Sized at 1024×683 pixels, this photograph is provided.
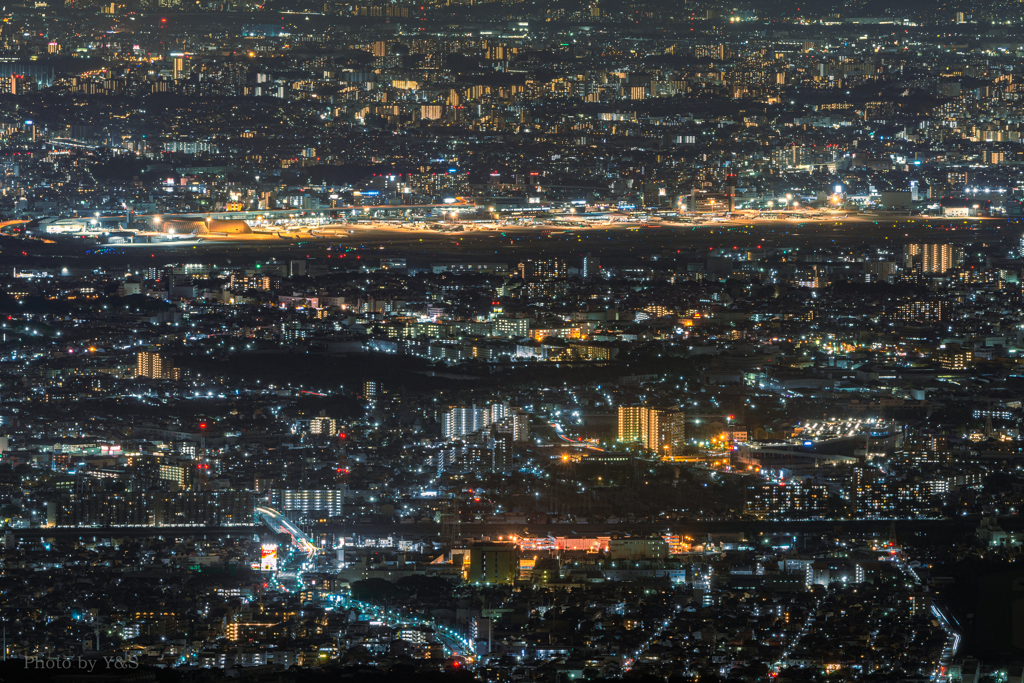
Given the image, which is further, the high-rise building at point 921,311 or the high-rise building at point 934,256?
the high-rise building at point 934,256

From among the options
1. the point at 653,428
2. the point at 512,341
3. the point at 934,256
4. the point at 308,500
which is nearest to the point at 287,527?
the point at 308,500

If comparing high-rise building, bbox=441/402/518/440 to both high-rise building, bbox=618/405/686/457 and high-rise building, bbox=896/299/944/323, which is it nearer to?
high-rise building, bbox=618/405/686/457

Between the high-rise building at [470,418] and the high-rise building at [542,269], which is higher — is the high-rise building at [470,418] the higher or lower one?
the higher one

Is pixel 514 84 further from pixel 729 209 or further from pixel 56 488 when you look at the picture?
pixel 56 488

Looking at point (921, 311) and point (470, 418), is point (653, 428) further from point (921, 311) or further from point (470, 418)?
point (921, 311)

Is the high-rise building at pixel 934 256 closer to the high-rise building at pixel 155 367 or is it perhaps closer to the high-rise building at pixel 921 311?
the high-rise building at pixel 921 311

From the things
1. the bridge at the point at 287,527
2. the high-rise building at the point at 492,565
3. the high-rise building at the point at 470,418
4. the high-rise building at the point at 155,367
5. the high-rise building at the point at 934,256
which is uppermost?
the high-rise building at the point at 492,565

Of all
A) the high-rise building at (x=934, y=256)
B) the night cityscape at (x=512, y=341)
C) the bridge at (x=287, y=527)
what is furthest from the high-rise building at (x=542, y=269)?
the bridge at (x=287, y=527)

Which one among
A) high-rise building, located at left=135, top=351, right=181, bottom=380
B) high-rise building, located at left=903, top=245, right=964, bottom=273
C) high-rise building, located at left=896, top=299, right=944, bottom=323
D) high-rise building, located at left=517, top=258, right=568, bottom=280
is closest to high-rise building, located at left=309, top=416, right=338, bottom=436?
high-rise building, located at left=135, top=351, right=181, bottom=380
